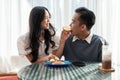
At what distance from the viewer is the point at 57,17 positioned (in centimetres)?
307

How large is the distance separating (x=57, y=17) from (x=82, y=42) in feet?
2.78

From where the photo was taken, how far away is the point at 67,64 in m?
1.94

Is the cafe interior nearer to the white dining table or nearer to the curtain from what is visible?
the curtain

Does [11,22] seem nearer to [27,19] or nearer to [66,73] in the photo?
[27,19]

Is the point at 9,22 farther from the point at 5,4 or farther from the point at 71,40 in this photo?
the point at 71,40

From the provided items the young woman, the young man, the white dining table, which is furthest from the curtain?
the white dining table

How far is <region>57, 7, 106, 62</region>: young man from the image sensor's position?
226 centimetres

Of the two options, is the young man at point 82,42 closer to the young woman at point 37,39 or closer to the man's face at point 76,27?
the man's face at point 76,27

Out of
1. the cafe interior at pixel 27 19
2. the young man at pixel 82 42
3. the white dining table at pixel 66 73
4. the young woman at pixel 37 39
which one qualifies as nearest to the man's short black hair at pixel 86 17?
the young man at pixel 82 42

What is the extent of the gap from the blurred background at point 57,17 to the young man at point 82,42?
500 millimetres

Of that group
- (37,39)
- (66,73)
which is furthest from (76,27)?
(66,73)

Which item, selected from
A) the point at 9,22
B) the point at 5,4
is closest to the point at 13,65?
the point at 9,22

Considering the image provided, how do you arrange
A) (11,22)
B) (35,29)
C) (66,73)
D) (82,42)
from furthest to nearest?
(11,22)
(35,29)
(82,42)
(66,73)

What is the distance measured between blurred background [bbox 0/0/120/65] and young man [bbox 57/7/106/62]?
0.50m
